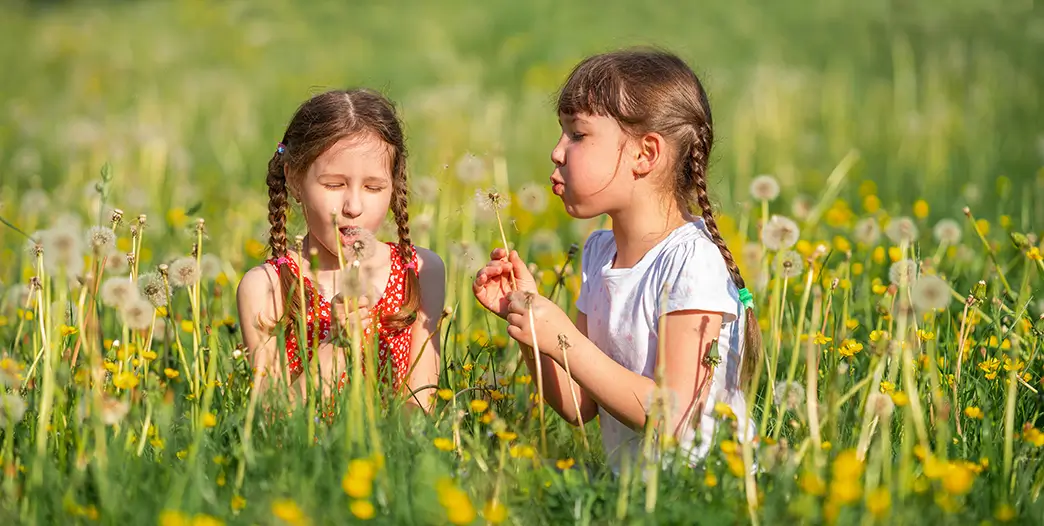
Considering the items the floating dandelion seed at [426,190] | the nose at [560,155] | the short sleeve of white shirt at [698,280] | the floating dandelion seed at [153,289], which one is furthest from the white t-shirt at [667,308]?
the floating dandelion seed at [426,190]

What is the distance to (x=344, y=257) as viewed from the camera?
2.75 meters

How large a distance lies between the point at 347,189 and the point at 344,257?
0.17 meters

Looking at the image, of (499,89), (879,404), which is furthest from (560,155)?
(499,89)

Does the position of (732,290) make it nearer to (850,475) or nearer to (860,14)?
(850,475)

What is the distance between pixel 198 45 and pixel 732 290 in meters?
10.2

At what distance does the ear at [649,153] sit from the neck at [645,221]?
63 millimetres

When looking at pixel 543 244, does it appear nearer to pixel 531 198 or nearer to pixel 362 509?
pixel 531 198

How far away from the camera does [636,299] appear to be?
8.97 ft

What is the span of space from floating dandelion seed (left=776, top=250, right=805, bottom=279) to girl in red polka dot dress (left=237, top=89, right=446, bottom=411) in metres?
0.85

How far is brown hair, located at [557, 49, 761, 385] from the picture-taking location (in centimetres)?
268

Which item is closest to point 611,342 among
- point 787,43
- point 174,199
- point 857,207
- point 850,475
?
point 850,475

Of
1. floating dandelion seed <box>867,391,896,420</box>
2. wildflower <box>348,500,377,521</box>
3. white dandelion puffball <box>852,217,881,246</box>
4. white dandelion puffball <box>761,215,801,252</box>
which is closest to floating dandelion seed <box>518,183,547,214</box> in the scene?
white dandelion puffball <box>761,215,801,252</box>

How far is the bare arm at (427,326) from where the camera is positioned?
3.04m

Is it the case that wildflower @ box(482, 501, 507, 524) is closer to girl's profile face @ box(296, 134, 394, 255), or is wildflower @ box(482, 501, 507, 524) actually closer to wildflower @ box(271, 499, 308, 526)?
wildflower @ box(271, 499, 308, 526)
